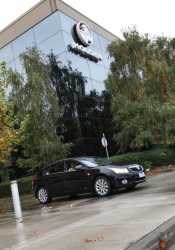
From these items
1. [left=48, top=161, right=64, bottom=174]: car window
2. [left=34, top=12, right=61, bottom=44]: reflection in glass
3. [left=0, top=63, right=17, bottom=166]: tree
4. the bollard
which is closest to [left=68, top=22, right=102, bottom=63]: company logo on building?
[left=34, top=12, right=61, bottom=44]: reflection in glass

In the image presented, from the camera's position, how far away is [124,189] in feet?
60.4

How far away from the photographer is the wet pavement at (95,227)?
8.05 meters

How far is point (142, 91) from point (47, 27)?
9.24 metres

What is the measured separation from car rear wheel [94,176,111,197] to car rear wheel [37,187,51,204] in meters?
2.34

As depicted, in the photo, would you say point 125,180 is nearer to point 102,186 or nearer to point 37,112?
point 102,186

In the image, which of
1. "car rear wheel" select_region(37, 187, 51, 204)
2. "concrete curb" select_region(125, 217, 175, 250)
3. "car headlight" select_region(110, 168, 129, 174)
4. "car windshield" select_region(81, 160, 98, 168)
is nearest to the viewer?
"concrete curb" select_region(125, 217, 175, 250)

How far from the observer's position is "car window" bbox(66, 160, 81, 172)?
1781 cm

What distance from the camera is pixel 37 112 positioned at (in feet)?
88.2

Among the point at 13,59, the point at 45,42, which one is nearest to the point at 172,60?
the point at 45,42

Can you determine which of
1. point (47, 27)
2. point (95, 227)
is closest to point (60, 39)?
point (47, 27)

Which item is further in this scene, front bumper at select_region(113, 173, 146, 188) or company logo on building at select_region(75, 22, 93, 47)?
company logo on building at select_region(75, 22, 93, 47)

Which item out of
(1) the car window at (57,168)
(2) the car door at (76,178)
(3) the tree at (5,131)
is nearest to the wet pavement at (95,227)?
(2) the car door at (76,178)

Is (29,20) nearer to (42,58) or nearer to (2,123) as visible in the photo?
(42,58)

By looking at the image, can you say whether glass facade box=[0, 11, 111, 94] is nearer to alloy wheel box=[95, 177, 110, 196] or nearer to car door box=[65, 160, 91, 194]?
car door box=[65, 160, 91, 194]
